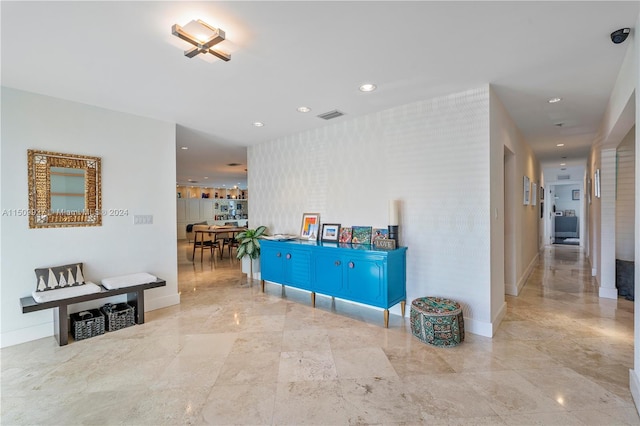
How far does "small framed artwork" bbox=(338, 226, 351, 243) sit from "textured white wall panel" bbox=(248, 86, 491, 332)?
0.10 m

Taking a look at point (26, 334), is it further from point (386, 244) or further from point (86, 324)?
point (386, 244)

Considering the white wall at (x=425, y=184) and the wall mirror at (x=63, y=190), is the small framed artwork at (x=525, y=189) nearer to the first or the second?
the white wall at (x=425, y=184)

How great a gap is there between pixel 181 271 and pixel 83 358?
3762 millimetres

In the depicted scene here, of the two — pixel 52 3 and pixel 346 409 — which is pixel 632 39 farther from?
→ pixel 52 3

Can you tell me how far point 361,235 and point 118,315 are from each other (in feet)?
9.84

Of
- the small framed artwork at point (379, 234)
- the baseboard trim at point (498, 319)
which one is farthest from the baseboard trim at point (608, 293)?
the small framed artwork at point (379, 234)

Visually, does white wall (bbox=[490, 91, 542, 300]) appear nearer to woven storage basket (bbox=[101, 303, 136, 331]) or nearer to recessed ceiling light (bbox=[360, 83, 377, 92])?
recessed ceiling light (bbox=[360, 83, 377, 92])

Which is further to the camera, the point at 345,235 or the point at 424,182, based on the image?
the point at 345,235

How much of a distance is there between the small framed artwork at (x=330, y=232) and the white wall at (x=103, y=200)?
2.13m


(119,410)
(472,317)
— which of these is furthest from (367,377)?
(119,410)

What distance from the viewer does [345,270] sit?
3.52 metres

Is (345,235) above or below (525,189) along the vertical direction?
below

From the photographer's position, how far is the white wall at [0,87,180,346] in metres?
2.87

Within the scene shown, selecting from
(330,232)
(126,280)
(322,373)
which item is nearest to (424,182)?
(330,232)
